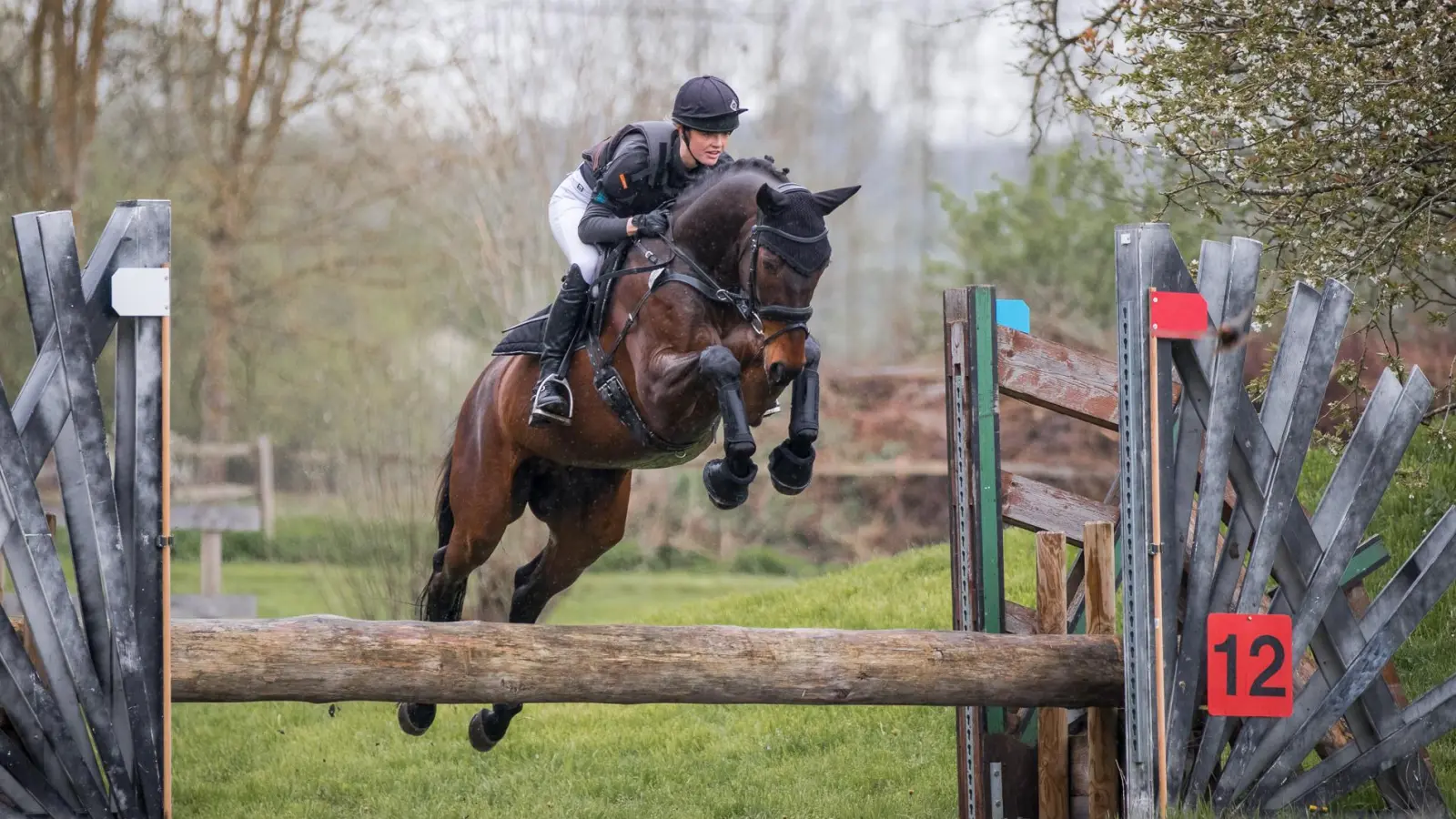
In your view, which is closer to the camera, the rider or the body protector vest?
the rider

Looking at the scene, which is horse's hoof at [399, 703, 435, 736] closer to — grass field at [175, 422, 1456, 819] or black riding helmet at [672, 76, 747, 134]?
grass field at [175, 422, 1456, 819]

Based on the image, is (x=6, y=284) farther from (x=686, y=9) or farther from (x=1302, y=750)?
(x=1302, y=750)

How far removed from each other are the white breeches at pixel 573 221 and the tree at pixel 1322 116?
1897mm

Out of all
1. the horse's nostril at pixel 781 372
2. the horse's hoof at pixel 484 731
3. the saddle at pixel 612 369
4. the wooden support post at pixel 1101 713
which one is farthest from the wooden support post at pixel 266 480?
the wooden support post at pixel 1101 713

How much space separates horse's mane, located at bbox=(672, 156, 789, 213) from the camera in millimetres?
4094

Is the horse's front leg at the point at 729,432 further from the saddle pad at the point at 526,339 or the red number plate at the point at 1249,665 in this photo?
the red number plate at the point at 1249,665

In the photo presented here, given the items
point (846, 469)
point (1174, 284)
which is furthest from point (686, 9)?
point (1174, 284)

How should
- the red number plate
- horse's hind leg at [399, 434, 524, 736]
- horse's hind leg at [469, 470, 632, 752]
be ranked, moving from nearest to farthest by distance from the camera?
the red number plate
horse's hind leg at [399, 434, 524, 736]
horse's hind leg at [469, 470, 632, 752]

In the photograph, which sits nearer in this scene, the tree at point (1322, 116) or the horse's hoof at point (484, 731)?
the tree at point (1322, 116)

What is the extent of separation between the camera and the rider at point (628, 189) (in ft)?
13.4

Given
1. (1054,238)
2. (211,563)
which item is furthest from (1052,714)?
(1054,238)

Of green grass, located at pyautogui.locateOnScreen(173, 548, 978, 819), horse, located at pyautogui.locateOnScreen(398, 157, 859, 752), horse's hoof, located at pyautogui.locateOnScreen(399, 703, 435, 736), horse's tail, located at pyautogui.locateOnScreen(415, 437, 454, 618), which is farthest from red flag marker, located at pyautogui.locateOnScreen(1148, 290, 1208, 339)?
horse's hoof, located at pyautogui.locateOnScreen(399, 703, 435, 736)

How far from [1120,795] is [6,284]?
1033 cm

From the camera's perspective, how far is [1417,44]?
14.5 ft
